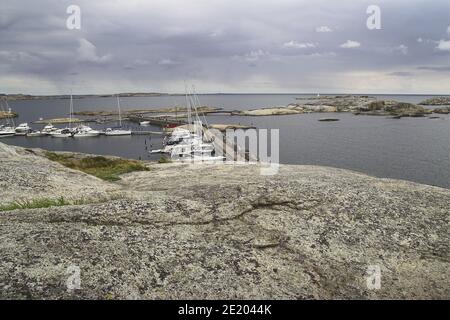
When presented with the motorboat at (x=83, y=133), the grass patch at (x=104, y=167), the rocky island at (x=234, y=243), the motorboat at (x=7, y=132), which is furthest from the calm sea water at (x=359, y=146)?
the rocky island at (x=234, y=243)

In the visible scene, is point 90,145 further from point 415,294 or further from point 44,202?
point 415,294

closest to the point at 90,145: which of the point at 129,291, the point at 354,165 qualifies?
the point at 354,165

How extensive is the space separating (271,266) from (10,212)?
1079cm

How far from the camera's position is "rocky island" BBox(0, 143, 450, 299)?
12164mm

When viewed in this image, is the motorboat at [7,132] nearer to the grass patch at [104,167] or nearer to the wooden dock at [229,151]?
the wooden dock at [229,151]

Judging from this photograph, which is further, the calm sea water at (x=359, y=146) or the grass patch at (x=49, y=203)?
the calm sea water at (x=359, y=146)

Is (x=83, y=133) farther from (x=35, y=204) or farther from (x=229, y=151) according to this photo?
(x=35, y=204)

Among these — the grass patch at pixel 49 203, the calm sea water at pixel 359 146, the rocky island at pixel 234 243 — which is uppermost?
the grass patch at pixel 49 203

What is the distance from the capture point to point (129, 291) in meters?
11.7

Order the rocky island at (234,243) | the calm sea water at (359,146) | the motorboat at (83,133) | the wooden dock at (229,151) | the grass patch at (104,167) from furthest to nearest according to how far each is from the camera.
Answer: the motorboat at (83,133) → the calm sea water at (359,146) → the wooden dock at (229,151) → the grass patch at (104,167) → the rocky island at (234,243)

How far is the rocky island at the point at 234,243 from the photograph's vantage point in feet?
39.9

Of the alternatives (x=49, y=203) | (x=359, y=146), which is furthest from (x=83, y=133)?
(x=49, y=203)

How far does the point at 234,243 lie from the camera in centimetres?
1469

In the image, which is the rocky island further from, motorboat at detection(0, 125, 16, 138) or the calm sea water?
motorboat at detection(0, 125, 16, 138)
